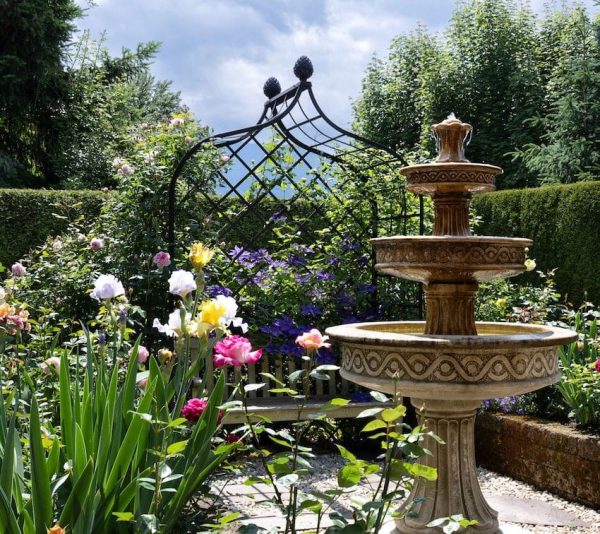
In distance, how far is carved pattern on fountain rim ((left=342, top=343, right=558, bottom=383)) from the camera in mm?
2809

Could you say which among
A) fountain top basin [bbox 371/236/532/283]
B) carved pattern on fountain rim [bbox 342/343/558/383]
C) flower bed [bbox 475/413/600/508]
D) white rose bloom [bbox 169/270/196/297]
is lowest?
flower bed [bbox 475/413/600/508]

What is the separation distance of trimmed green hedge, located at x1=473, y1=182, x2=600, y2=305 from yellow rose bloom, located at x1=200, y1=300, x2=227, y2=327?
5.67 m

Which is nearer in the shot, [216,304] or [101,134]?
[216,304]

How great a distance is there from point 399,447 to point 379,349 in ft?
3.17

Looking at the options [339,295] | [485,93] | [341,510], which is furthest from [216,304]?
[485,93]

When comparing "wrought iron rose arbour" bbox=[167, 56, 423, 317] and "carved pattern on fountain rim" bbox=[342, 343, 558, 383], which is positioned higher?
"wrought iron rose arbour" bbox=[167, 56, 423, 317]

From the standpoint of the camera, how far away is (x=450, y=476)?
323 cm

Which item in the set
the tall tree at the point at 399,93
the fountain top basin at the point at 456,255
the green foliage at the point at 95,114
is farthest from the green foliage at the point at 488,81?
the fountain top basin at the point at 456,255

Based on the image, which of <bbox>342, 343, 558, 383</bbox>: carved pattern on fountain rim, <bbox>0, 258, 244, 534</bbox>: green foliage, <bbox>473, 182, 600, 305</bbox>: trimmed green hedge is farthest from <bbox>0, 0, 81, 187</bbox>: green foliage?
<bbox>0, 258, 244, 534</bbox>: green foliage

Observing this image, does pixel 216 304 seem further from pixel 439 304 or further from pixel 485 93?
pixel 485 93

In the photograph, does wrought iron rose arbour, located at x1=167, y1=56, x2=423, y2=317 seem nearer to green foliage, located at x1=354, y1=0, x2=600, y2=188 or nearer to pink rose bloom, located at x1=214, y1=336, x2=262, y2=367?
pink rose bloom, located at x1=214, y1=336, x2=262, y2=367

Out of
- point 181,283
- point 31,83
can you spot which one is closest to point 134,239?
point 181,283

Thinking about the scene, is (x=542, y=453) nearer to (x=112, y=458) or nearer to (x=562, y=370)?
(x=562, y=370)

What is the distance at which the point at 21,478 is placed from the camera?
2.21 m
